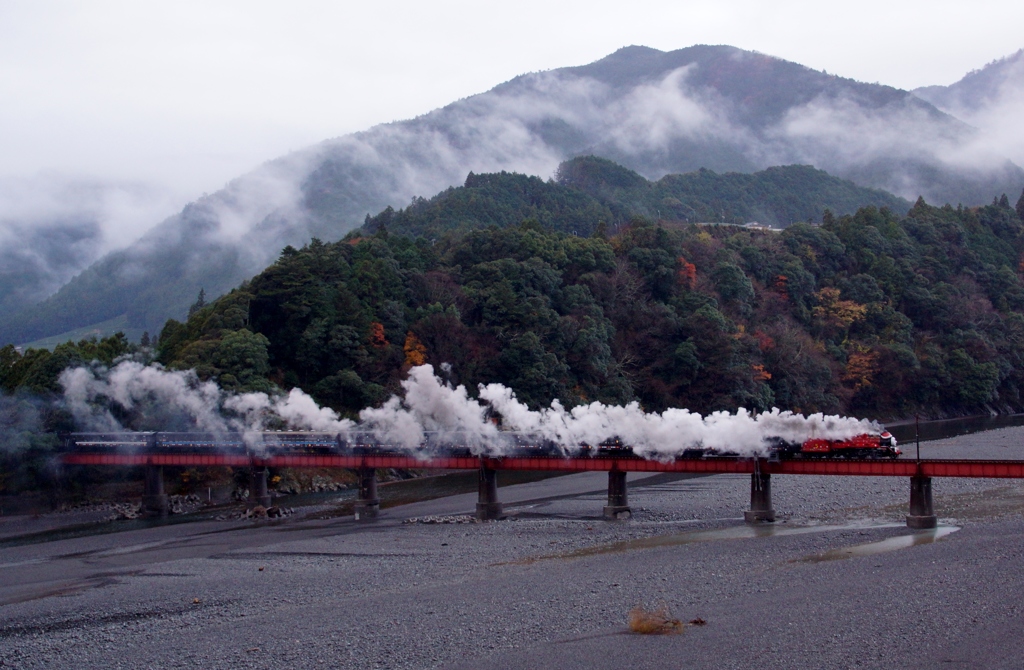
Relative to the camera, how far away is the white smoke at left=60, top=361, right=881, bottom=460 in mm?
54656

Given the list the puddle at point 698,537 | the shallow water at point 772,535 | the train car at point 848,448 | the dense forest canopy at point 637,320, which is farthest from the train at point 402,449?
the dense forest canopy at point 637,320

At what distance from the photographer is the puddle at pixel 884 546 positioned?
4162 cm

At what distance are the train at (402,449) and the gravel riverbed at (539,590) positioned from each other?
360 cm

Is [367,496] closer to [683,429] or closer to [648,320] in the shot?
[683,429]

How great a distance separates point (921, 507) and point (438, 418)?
30.5 metres

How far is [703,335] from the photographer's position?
4311 inches

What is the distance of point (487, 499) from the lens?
58.4m

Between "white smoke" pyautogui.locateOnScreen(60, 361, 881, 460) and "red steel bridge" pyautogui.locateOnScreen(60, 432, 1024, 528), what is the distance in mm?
911

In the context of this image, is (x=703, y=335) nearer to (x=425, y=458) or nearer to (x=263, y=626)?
(x=425, y=458)

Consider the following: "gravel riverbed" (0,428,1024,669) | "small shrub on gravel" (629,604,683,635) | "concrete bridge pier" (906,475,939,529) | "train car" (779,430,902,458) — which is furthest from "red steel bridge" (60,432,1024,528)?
"small shrub on gravel" (629,604,683,635)

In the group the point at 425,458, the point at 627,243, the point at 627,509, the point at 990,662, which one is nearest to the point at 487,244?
the point at 627,243

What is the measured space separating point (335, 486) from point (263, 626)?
45.7 metres

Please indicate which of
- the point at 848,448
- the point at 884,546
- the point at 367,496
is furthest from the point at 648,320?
the point at 884,546

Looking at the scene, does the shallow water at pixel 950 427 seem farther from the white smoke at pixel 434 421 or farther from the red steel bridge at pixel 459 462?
the white smoke at pixel 434 421
